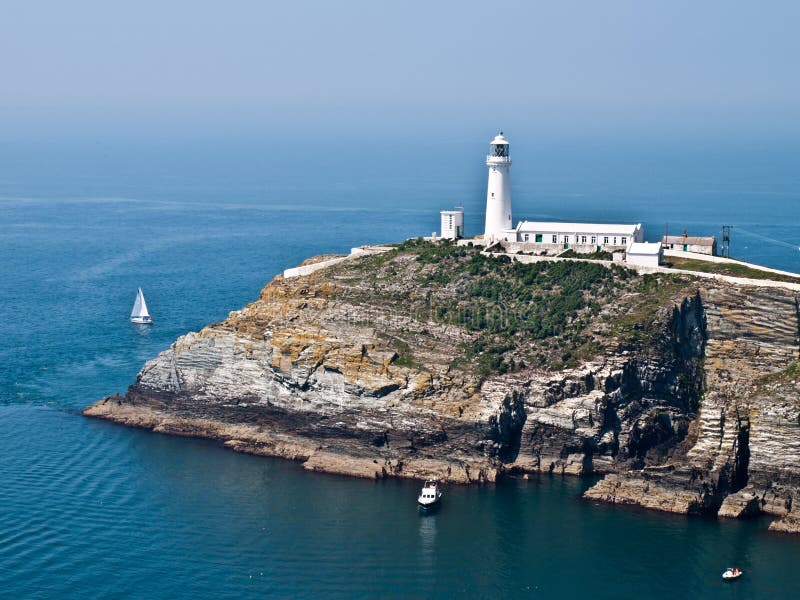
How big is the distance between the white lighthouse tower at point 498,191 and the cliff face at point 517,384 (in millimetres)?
7108

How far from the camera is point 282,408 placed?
6956 cm

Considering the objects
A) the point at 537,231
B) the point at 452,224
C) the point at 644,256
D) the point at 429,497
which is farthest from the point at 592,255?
the point at 429,497

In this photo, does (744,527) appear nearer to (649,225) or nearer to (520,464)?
(520,464)

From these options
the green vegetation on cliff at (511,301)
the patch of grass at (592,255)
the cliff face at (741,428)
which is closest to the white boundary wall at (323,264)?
the green vegetation on cliff at (511,301)

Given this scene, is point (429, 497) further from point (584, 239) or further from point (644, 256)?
point (584, 239)

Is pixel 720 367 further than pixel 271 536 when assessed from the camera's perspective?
Yes

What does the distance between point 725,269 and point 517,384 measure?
1609 cm

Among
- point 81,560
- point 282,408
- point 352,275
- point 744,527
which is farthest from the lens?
point 352,275

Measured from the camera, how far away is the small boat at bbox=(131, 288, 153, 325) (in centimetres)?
9619

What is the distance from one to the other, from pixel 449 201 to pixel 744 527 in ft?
346

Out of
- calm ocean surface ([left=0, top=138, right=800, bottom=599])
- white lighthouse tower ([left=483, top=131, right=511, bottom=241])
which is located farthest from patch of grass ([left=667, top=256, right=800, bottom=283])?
calm ocean surface ([left=0, top=138, right=800, bottom=599])

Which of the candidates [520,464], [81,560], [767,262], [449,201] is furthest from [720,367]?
[449,201]

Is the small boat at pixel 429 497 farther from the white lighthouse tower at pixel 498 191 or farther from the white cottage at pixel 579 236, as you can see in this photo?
the white lighthouse tower at pixel 498 191

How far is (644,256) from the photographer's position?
70312mm
